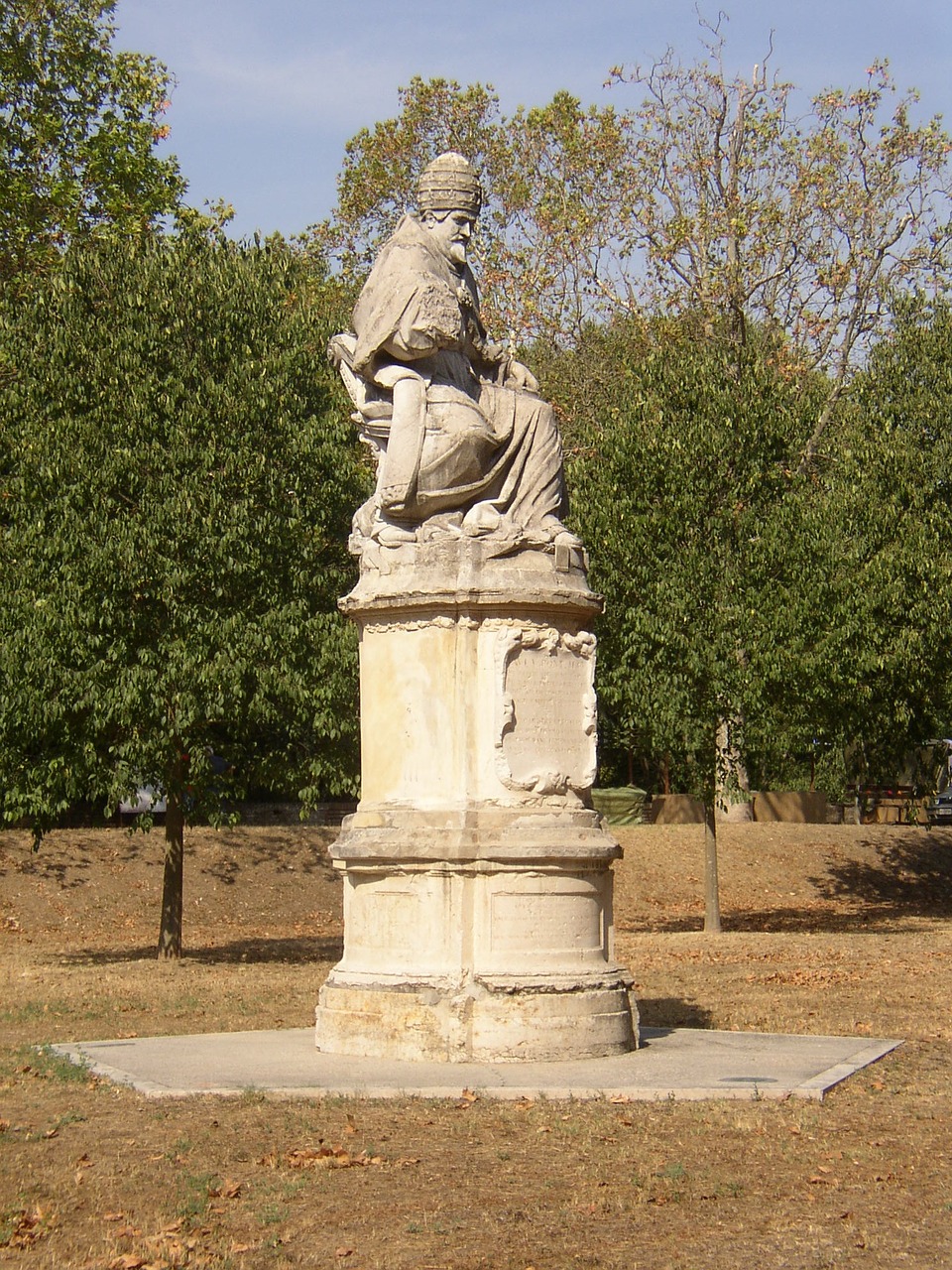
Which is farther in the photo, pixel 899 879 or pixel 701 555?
pixel 899 879

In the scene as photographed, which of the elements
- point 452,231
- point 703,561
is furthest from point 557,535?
point 703,561

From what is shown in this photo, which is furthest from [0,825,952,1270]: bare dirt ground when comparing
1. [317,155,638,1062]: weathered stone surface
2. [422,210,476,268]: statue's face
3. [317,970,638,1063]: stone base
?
[422,210,476,268]: statue's face

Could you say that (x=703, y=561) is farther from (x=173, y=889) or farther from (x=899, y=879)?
(x=899, y=879)

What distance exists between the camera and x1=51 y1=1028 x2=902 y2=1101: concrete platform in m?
8.11

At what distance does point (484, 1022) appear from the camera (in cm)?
916

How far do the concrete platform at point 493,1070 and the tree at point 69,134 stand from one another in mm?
18050

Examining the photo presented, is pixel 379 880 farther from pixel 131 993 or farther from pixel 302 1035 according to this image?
pixel 131 993

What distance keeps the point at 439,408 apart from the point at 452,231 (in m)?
1.30

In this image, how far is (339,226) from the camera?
3425cm

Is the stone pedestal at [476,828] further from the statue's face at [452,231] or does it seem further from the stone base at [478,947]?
the statue's face at [452,231]

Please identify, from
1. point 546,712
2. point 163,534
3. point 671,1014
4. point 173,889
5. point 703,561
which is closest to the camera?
point 546,712

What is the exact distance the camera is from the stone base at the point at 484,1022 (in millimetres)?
9141

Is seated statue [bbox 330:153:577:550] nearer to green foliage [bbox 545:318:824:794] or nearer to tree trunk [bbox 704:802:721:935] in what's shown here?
green foliage [bbox 545:318:824:794]

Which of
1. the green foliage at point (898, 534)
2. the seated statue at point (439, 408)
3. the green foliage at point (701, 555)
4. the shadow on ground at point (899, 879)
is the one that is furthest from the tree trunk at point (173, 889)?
the shadow on ground at point (899, 879)
